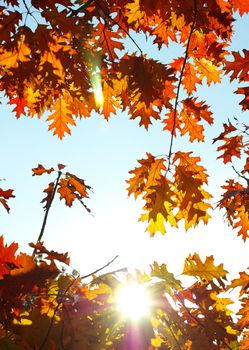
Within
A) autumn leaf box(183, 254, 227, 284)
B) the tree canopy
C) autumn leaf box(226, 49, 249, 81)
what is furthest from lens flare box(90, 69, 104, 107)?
autumn leaf box(183, 254, 227, 284)

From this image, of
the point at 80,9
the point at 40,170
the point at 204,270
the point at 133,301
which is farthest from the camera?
the point at 40,170

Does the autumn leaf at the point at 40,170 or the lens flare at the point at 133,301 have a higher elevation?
the autumn leaf at the point at 40,170

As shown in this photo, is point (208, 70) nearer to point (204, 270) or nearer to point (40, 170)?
point (40, 170)

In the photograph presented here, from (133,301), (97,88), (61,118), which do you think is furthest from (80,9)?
(133,301)

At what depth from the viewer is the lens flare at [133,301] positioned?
1390mm

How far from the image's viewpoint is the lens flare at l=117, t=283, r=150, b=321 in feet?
4.56

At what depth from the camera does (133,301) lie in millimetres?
1406

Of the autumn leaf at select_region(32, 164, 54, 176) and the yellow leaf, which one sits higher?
the yellow leaf

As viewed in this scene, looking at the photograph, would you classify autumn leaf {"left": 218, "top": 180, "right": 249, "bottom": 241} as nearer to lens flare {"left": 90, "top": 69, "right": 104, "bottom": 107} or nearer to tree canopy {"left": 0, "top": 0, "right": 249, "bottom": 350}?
tree canopy {"left": 0, "top": 0, "right": 249, "bottom": 350}

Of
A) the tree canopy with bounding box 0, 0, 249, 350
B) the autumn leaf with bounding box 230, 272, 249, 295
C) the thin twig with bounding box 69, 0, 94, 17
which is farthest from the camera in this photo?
the autumn leaf with bounding box 230, 272, 249, 295

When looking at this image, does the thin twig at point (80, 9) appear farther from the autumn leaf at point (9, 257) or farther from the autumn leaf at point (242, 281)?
the autumn leaf at point (242, 281)

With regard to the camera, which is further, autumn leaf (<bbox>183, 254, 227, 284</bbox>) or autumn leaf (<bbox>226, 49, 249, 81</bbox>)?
autumn leaf (<bbox>226, 49, 249, 81</bbox>)

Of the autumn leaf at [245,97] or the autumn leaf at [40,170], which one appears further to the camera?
the autumn leaf at [40,170]

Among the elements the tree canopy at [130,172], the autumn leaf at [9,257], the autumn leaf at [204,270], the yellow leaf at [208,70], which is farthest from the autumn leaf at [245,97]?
the autumn leaf at [9,257]
